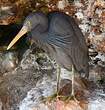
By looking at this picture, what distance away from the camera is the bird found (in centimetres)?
303

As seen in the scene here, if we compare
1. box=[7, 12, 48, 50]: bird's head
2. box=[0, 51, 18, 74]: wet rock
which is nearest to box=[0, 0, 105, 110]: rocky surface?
box=[0, 51, 18, 74]: wet rock

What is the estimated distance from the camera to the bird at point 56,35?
119 inches

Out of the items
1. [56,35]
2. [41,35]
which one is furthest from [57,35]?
[41,35]

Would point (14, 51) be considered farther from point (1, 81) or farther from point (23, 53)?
point (1, 81)

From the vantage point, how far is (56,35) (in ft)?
10.2

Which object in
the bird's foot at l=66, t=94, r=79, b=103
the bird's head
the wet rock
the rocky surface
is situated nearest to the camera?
the bird's head

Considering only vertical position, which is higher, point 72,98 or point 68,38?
point 68,38

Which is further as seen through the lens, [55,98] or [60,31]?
[55,98]

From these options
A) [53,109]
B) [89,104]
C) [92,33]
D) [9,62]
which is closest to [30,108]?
[53,109]

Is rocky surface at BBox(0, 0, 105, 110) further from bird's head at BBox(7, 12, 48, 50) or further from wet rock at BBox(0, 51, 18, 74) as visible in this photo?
bird's head at BBox(7, 12, 48, 50)

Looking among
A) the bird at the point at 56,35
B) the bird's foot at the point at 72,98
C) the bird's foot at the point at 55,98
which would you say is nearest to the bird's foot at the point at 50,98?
the bird's foot at the point at 55,98

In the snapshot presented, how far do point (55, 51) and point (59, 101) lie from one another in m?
0.43

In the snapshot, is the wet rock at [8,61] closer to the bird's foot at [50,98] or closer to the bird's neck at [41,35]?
the bird's foot at [50,98]

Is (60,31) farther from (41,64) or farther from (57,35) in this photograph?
(41,64)
